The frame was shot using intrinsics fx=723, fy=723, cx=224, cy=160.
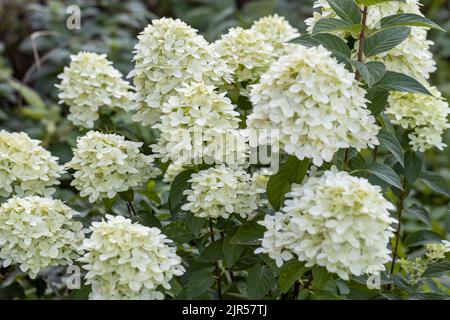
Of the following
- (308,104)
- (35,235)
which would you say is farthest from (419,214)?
(35,235)

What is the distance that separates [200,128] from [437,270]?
0.71m

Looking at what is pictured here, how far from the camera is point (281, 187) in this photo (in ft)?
5.37

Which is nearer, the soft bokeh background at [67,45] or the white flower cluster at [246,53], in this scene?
the white flower cluster at [246,53]

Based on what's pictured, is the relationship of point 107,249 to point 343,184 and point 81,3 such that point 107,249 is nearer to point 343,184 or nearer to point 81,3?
point 343,184

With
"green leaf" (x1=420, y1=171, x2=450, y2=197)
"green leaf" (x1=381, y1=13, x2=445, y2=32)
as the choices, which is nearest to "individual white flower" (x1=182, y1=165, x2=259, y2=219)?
"green leaf" (x1=381, y1=13, x2=445, y2=32)

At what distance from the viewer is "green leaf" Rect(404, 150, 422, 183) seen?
196 centimetres

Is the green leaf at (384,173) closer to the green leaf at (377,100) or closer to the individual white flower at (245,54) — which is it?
the green leaf at (377,100)

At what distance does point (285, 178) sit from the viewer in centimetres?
162

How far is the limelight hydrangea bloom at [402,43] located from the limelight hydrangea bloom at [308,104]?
12.2 inches

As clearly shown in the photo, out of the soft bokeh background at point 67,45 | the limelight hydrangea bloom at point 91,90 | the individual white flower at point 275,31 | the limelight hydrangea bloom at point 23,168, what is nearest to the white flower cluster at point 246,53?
the individual white flower at point 275,31

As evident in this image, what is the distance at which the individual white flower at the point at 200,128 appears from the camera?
1621mm

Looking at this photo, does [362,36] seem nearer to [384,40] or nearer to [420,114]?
[384,40]

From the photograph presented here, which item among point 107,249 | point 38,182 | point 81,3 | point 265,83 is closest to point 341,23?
point 265,83

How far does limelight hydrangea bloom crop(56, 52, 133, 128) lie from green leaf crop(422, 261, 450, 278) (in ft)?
3.07
